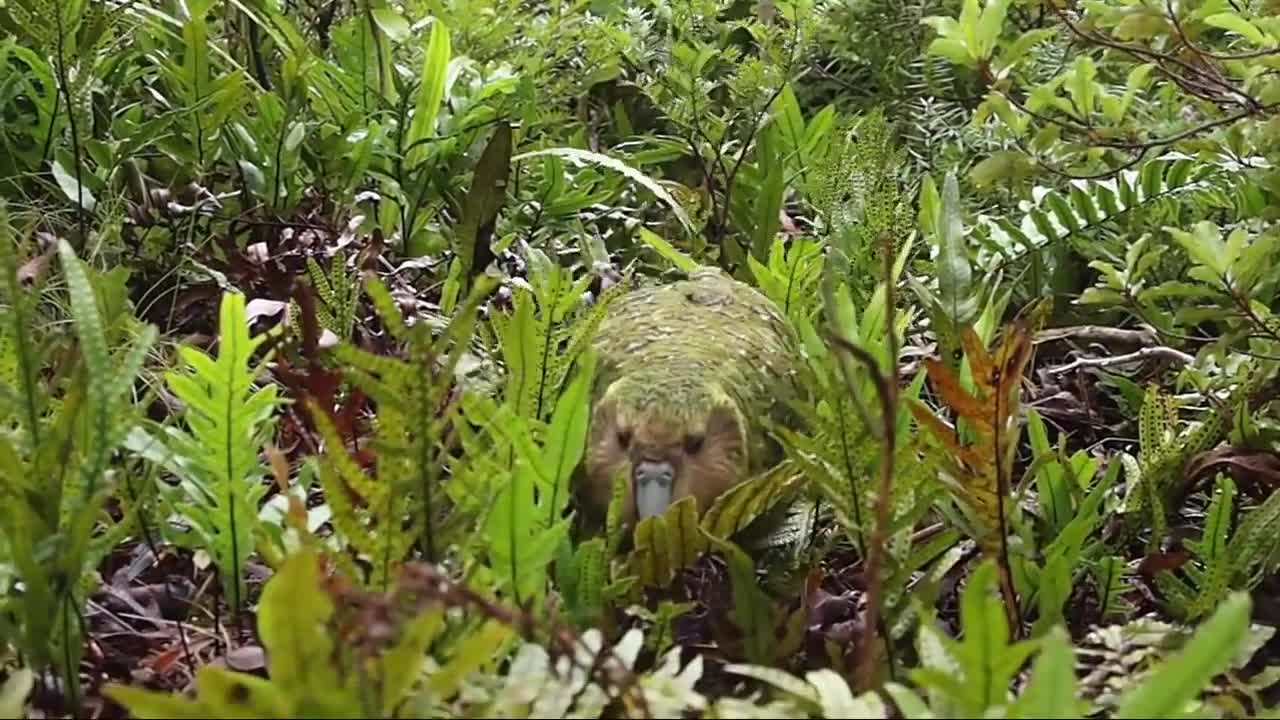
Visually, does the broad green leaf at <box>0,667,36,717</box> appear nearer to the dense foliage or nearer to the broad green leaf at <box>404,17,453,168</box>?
the dense foliage

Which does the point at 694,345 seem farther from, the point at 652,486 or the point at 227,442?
the point at 227,442

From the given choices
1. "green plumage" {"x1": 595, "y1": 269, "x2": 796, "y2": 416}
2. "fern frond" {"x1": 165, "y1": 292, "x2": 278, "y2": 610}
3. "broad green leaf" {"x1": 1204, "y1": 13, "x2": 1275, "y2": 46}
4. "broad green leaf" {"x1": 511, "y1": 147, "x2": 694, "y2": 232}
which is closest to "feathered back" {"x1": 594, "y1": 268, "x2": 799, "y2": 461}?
"green plumage" {"x1": 595, "y1": 269, "x2": 796, "y2": 416}

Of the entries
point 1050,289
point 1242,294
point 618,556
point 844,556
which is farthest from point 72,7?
point 1050,289

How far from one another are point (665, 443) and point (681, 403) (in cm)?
4

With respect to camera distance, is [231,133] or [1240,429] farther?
[231,133]

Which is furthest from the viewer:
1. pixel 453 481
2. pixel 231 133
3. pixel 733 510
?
pixel 231 133

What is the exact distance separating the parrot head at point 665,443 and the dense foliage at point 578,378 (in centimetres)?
6

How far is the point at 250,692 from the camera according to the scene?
1.92 ft

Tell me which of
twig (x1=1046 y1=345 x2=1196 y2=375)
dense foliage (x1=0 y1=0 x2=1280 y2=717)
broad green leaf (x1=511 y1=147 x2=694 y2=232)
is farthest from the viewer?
broad green leaf (x1=511 y1=147 x2=694 y2=232)

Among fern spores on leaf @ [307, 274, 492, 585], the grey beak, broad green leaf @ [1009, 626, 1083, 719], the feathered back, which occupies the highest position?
fern spores on leaf @ [307, 274, 492, 585]

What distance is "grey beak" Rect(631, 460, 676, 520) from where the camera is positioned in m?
1.19

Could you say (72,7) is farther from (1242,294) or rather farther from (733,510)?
(1242,294)

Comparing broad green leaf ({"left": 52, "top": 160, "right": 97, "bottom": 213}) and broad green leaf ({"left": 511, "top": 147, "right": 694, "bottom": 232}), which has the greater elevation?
broad green leaf ({"left": 52, "top": 160, "right": 97, "bottom": 213})

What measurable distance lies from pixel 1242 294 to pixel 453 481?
82 cm
